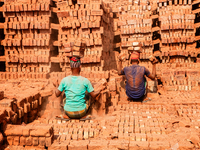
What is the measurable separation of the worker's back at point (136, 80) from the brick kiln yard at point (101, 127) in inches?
20.7

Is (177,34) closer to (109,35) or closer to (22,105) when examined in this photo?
(109,35)

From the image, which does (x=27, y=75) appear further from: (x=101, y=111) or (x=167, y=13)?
(x=167, y=13)

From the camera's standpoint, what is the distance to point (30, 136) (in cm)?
409

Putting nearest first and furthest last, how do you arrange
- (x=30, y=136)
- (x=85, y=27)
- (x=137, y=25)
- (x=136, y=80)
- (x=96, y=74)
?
(x=30, y=136)
(x=136, y=80)
(x=96, y=74)
(x=85, y=27)
(x=137, y=25)

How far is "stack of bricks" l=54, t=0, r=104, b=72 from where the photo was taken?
9.48m

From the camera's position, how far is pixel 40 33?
10039 millimetres

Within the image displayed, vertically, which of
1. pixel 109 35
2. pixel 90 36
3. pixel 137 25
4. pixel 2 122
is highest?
pixel 137 25

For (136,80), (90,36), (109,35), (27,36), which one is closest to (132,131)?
(136,80)

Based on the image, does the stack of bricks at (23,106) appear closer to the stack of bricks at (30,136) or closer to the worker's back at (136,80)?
the stack of bricks at (30,136)

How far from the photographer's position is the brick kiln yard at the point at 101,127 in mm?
3996

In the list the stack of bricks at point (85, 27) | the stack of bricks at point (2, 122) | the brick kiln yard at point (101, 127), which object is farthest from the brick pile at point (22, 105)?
the stack of bricks at point (85, 27)

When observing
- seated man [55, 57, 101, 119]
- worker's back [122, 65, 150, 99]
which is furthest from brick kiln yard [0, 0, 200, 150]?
worker's back [122, 65, 150, 99]

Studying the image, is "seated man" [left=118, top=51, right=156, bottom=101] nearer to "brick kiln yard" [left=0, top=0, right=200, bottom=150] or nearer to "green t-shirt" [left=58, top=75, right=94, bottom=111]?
"brick kiln yard" [left=0, top=0, right=200, bottom=150]

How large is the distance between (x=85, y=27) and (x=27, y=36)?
2.77 meters
